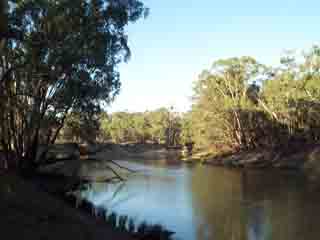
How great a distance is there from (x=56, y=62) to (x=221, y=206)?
37.8ft

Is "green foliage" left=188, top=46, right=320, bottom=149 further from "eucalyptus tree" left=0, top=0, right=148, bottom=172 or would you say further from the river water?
"eucalyptus tree" left=0, top=0, right=148, bottom=172

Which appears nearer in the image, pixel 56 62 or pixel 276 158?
pixel 56 62

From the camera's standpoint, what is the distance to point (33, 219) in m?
8.43

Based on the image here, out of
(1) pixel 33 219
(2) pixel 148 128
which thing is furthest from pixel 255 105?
(2) pixel 148 128

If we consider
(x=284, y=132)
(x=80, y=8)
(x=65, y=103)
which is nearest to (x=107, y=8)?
(x=80, y=8)

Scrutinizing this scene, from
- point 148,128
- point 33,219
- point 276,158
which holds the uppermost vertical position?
point 148,128

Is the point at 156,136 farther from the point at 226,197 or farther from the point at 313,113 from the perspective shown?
the point at 226,197

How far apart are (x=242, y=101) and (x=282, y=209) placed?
3268 centimetres

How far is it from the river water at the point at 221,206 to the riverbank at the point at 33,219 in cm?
490

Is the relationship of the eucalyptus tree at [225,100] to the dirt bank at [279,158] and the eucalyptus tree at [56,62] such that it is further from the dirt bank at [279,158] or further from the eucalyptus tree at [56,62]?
the eucalyptus tree at [56,62]

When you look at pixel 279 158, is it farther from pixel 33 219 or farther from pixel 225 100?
pixel 33 219

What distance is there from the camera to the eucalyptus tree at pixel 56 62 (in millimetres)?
14664

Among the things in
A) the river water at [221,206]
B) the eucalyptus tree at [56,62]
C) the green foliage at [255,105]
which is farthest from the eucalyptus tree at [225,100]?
the eucalyptus tree at [56,62]

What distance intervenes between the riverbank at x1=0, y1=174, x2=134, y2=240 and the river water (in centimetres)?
490
